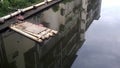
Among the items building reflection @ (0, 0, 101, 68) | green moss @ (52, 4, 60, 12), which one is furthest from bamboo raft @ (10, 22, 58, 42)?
green moss @ (52, 4, 60, 12)

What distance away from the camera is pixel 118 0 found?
2844cm

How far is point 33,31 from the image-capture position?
11828 mm

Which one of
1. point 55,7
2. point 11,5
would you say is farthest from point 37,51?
point 55,7

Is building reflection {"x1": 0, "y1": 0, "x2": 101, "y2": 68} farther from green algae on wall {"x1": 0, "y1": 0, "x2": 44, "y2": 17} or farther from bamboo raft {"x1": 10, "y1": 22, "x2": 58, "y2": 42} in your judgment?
green algae on wall {"x1": 0, "y1": 0, "x2": 44, "y2": 17}

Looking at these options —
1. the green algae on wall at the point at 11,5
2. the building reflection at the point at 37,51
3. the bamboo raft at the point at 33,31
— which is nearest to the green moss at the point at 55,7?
the green algae on wall at the point at 11,5

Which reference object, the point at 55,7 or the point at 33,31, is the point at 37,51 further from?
the point at 55,7

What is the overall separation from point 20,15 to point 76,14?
7744 millimetres

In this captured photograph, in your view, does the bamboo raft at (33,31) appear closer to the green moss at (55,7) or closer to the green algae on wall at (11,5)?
the green algae on wall at (11,5)

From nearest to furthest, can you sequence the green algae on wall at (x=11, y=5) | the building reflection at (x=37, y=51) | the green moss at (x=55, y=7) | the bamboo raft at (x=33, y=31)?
the building reflection at (x=37, y=51), the bamboo raft at (x=33, y=31), the green algae on wall at (x=11, y=5), the green moss at (x=55, y=7)

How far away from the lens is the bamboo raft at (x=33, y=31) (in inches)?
442

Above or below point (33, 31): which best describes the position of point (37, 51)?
below

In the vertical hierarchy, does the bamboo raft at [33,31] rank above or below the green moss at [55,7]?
above

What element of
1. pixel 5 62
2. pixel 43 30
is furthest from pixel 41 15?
pixel 5 62

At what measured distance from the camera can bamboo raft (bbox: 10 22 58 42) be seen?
11.2 meters
